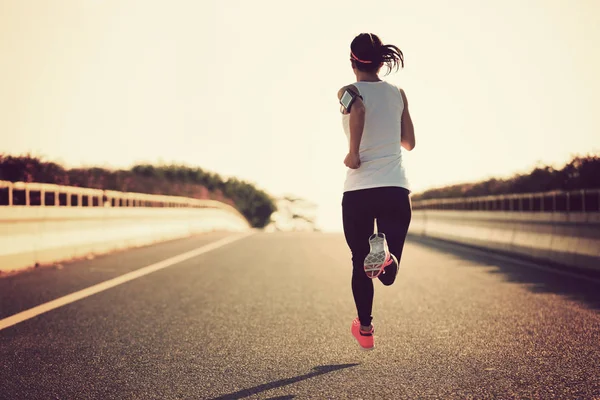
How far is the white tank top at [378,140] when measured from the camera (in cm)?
518

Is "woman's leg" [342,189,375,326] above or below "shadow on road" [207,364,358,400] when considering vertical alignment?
above

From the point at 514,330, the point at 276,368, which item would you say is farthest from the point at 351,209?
the point at 514,330

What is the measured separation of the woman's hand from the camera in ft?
16.8

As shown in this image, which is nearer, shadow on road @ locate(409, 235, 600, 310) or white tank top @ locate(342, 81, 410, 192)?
white tank top @ locate(342, 81, 410, 192)

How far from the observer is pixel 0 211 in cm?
1081

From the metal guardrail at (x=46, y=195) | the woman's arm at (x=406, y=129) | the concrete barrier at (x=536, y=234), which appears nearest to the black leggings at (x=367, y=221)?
the woman's arm at (x=406, y=129)

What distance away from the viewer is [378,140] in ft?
17.2

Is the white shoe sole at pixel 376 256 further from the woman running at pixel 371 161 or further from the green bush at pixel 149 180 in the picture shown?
the green bush at pixel 149 180

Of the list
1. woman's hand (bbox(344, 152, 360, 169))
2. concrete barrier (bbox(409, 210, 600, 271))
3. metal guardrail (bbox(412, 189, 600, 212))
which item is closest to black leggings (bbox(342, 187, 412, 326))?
woman's hand (bbox(344, 152, 360, 169))

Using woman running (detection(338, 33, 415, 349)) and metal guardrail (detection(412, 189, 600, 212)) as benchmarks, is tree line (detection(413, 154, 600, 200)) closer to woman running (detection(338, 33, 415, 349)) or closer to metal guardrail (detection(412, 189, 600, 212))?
metal guardrail (detection(412, 189, 600, 212))

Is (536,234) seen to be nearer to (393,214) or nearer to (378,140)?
(393,214)

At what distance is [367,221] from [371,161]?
0.43 m

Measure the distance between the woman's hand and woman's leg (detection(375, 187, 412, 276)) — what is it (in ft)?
0.81

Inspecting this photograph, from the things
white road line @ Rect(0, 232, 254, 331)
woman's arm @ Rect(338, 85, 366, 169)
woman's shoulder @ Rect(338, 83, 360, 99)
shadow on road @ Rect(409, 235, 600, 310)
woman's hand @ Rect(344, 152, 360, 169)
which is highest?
woman's shoulder @ Rect(338, 83, 360, 99)
